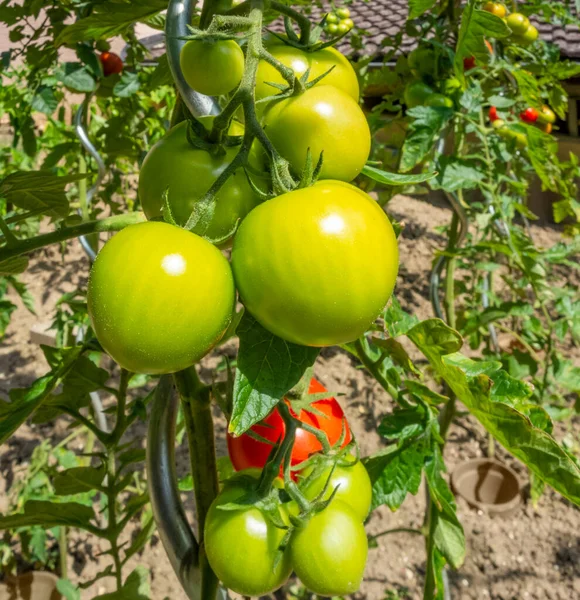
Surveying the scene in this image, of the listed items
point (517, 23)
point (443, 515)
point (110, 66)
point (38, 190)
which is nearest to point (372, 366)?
point (443, 515)

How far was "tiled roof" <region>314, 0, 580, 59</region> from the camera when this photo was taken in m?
3.59

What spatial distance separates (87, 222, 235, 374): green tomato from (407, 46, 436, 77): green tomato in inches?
47.5

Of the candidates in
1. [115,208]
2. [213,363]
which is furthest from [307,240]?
[213,363]

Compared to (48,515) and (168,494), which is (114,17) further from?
(48,515)

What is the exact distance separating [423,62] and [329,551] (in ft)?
3.97

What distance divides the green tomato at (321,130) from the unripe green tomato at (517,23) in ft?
4.19

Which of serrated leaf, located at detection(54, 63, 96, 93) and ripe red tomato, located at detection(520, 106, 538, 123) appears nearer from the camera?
serrated leaf, located at detection(54, 63, 96, 93)

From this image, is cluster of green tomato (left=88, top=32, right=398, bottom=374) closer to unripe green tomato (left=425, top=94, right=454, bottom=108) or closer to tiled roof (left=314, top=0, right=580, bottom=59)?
unripe green tomato (left=425, top=94, right=454, bottom=108)

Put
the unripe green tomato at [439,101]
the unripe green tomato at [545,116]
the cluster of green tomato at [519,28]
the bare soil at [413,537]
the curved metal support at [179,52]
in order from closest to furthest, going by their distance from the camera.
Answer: the curved metal support at [179,52] → the unripe green tomato at [439,101] → the cluster of green tomato at [519,28] → the bare soil at [413,537] → the unripe green tomato at [545,116]

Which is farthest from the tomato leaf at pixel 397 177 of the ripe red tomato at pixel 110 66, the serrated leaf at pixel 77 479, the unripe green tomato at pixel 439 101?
the ripe red tomato at pixel 110 66

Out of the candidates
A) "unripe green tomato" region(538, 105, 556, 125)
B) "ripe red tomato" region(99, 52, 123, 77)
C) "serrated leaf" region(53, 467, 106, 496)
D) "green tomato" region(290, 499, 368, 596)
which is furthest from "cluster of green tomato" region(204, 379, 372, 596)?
"unripe green tomato" region(538, 105, 556, 125)

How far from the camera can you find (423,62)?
1.43 m

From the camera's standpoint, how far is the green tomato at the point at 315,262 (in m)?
0.39

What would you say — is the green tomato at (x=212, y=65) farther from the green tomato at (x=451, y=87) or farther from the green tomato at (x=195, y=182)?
the green tomato at (x=451, y=87)
